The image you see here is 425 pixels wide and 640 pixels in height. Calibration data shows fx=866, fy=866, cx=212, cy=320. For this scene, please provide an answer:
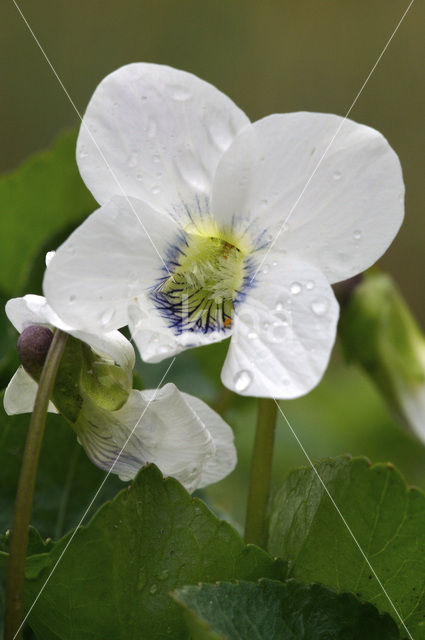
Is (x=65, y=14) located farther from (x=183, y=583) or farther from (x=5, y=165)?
(x=183, y=583)

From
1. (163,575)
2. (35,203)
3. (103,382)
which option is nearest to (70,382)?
(103,382)

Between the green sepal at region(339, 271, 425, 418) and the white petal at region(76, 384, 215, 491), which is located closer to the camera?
the white petal at region(76, 384, 215, 491)

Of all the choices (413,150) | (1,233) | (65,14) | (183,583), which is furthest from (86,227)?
(65,14)

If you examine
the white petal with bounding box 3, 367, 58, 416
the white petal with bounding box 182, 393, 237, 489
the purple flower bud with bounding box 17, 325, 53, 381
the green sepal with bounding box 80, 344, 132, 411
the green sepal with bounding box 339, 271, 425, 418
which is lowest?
the green sepal with bounding box 339, 271, 425, 418

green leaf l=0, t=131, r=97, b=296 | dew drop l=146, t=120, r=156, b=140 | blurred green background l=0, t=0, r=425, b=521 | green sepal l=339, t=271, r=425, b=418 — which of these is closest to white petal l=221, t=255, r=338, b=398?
dew drop l=146, t=120, r=156, b=140

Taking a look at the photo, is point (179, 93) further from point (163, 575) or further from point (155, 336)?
point (163, 575)

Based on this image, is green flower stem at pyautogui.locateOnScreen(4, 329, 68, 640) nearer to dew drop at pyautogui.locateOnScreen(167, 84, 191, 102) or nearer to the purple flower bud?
the purple flower bud
